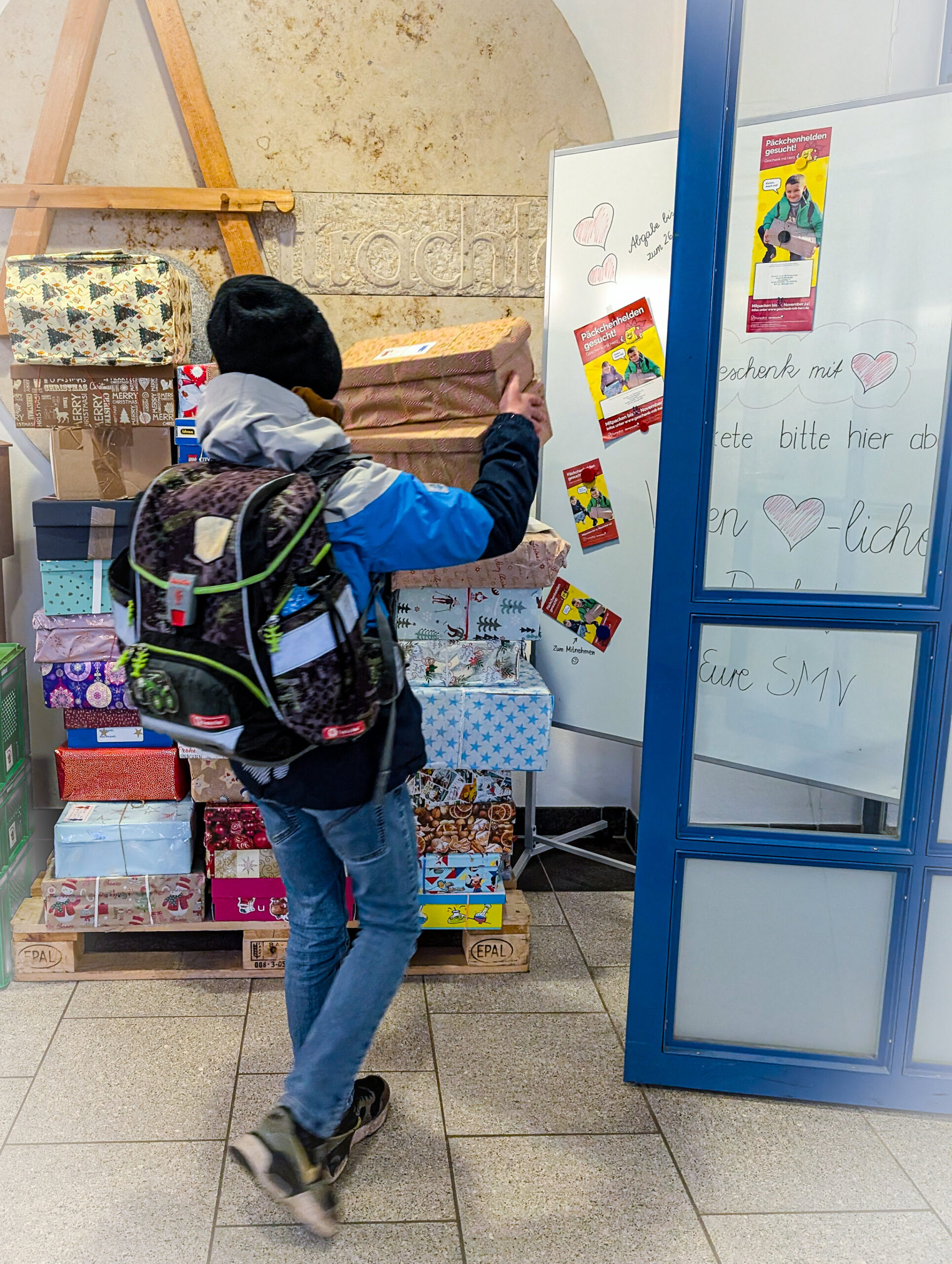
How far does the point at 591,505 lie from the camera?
274cm

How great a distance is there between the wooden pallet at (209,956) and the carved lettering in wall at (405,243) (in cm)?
177

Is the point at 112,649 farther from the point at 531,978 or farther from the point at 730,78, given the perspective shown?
the point at 730,78

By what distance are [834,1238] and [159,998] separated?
1524mm

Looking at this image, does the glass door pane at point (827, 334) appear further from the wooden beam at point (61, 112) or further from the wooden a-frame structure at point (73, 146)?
the wooden beam at point (61, 112)

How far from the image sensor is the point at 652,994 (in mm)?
1984

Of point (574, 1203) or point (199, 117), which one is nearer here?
point (574, 1203)

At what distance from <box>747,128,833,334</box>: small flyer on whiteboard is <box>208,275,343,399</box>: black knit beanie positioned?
2.95 feet

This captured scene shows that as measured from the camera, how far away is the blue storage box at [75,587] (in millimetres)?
2309

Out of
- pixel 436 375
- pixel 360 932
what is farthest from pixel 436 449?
pixel 360 932

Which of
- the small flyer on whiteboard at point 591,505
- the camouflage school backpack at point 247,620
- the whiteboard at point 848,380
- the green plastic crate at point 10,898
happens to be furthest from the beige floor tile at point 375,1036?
the small flyer on whiteboard at point 591,505

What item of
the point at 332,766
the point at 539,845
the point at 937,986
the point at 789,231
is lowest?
the point at 539,845

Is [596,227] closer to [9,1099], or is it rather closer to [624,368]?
[624,368]

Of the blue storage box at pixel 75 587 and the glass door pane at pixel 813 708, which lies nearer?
the glass door pane at pixel 813 708

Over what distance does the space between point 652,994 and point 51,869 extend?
150cm
